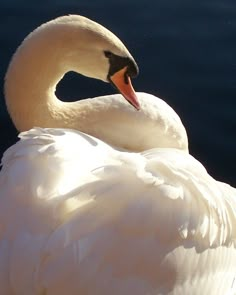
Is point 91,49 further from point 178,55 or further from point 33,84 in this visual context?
point 178,55

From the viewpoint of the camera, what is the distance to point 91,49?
4145 mm

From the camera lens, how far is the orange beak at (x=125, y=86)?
4257mm

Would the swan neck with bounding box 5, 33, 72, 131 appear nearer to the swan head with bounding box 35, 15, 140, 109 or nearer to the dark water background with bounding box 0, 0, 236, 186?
the swan head with bounding box 35, 15, 140, 109

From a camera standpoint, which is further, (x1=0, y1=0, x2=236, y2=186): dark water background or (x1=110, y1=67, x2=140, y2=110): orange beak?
(x1=0, y1=0, x2=236, y2=186): dark water background

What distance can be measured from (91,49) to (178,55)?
7.68ft

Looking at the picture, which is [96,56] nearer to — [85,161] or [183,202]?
[85,161]

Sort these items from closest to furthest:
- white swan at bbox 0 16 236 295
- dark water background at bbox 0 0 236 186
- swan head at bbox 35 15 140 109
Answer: white swan at bbox 0 16 236 295
swan head at bbox 35 15 140 109
dark water background at bbox 0 0 236 186

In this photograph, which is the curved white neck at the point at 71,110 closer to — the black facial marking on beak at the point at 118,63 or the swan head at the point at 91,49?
the swan head at the point at 91,49

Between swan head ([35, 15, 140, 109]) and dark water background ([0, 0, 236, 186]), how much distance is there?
1581mm

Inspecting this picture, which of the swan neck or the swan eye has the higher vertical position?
the swan eye

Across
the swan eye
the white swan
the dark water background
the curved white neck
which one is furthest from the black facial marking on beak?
the dark water background

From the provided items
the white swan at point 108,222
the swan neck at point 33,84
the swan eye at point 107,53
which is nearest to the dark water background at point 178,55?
the swan neck at point 33,84

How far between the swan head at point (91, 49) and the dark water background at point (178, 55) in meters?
1.58

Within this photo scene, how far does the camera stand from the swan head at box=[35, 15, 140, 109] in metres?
4.08
